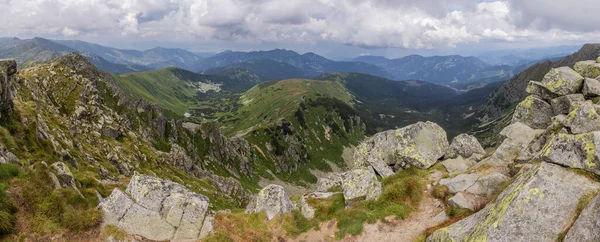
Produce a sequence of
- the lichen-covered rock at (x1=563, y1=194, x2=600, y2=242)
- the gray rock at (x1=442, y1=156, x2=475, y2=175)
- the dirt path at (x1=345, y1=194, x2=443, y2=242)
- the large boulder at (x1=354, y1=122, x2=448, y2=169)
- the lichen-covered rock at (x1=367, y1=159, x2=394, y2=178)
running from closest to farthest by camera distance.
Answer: the lichen-covered rock at (x1=563, y1=194, x2=600, y2=242), the dirt path at (x1=345, y1=194, x2=443, y2=242), the gray rock at (x1=442, y1=156, x2=475, y2=175), the large boulder at (x1=354, y1=122, x2=448, y2=169), the lichen-covered rock at (x1=367, y1=159, x2=394, y2=178)

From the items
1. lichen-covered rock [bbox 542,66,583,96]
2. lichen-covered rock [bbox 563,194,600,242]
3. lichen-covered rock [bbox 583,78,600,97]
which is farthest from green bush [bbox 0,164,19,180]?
lichen-covered rock [bbox 583,78,600,97]

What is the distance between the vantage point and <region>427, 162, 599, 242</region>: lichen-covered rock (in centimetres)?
1643

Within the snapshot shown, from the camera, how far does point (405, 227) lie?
25719mm

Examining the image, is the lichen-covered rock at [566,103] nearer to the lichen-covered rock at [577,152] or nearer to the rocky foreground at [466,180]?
the rocky foreground at [466,180]

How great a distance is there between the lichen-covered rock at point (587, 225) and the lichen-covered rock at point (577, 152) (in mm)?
4277

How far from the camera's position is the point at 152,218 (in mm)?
24969

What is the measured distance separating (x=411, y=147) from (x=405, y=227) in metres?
13.2

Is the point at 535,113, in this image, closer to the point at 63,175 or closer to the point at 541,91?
the point at 541,91

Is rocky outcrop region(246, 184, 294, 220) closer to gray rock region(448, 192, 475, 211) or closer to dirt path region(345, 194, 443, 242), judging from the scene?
dirt path region(345, 194, 443, 242)

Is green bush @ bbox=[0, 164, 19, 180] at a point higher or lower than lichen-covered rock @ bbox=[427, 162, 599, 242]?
lower

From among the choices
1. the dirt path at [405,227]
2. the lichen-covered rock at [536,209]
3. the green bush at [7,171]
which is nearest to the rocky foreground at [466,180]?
the lichen-covered rock at [536,209]

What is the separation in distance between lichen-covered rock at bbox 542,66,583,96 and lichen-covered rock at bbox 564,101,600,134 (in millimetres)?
11591

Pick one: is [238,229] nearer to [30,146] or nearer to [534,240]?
[534,240]

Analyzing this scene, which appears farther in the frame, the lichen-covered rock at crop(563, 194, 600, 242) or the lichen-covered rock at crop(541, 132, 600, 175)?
the lichen-covered rock at crop(541, 132, 600, 175)
